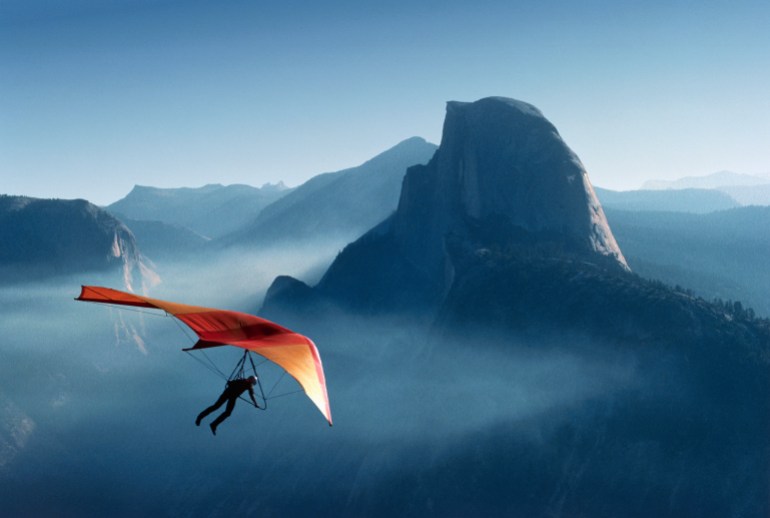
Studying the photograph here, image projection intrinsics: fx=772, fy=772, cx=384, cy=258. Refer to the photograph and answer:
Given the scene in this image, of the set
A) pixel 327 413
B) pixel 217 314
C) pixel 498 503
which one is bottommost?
pixel 498 503

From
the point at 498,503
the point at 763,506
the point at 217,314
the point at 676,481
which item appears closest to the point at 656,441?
the point at 676,481

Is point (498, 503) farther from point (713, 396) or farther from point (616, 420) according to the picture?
point (713, 396)

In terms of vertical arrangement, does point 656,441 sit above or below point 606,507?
above

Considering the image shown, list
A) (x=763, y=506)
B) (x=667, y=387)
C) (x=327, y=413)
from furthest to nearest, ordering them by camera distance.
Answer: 1. (x=667, y=387)
2. (x=763, y=506)
3. (x=327, y=413)

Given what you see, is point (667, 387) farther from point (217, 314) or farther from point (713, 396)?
point (217, 314)

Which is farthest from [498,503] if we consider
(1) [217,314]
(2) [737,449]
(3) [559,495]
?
(1) [217,314]

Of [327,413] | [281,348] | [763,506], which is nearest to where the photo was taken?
[327,413]

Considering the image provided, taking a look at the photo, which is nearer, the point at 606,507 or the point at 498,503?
the point at 606,507
